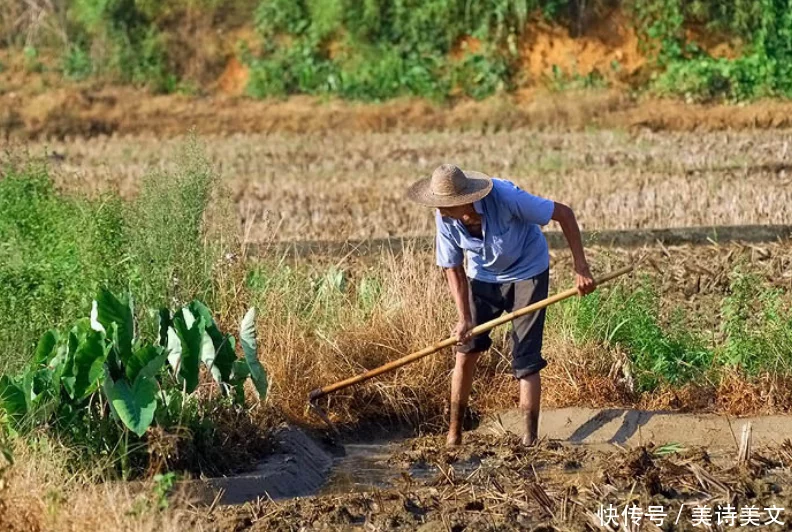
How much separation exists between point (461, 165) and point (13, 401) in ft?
33.1

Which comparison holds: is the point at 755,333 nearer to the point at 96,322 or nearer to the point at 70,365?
the point at 96,322

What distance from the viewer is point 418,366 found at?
8117mm

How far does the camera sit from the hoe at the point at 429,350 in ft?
22.4

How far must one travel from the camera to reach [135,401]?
603 cm

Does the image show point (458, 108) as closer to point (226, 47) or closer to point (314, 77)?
point (314, 77)

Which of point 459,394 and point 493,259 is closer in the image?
point 493,259

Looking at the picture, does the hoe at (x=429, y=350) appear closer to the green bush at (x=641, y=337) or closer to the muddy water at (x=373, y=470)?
the muddy water at (x=373, y=470)

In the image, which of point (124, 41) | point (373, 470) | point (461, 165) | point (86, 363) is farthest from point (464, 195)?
point (124, 41)

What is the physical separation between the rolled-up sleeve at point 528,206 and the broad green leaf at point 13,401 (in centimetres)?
257

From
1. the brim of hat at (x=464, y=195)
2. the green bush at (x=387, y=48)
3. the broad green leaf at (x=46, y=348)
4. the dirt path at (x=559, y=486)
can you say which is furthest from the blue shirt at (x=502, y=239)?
the green bush at (x=387, y=48)

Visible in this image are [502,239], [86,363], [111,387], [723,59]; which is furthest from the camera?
[723,59]

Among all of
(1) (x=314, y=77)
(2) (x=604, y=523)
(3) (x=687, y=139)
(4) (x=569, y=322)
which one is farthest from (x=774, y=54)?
(2) (x=604, y=523)

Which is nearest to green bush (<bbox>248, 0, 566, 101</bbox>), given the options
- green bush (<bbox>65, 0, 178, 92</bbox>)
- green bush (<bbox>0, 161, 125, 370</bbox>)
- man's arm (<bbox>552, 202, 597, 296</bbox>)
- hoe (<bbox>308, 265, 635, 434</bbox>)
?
green bush (<bbox>65, 0, 178, 92</bbox>)

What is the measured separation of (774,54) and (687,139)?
16.1ft
